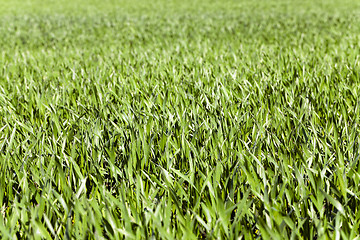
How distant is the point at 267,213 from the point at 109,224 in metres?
0.47

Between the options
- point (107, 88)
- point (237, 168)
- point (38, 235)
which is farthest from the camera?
point (107, 88)

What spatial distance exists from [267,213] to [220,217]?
20cm

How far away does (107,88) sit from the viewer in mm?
2543

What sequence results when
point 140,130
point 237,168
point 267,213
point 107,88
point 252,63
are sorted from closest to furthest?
point 267,213 → point 237,168 → point 140,130 → point 107,88 → point 252,63

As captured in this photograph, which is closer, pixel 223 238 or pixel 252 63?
pixel 223 238

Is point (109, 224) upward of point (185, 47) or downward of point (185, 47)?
upward

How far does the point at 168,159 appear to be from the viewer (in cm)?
138

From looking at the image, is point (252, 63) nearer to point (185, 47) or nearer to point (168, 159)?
point (185, 47)

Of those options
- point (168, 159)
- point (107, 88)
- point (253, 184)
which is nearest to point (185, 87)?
point (107, 88)

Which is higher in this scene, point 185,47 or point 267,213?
point 267,213

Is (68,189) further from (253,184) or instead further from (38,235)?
(253,184)

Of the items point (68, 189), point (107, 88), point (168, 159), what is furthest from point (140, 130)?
point (107, 88)

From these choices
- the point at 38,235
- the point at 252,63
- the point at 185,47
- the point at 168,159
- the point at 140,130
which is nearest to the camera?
the point at 38,235

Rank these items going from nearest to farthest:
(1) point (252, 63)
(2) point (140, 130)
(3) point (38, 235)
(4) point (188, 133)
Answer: (3) point (38, 235)
(2) point (140, 130)
(4) point (188, 133)
(1) point (252, 63)
